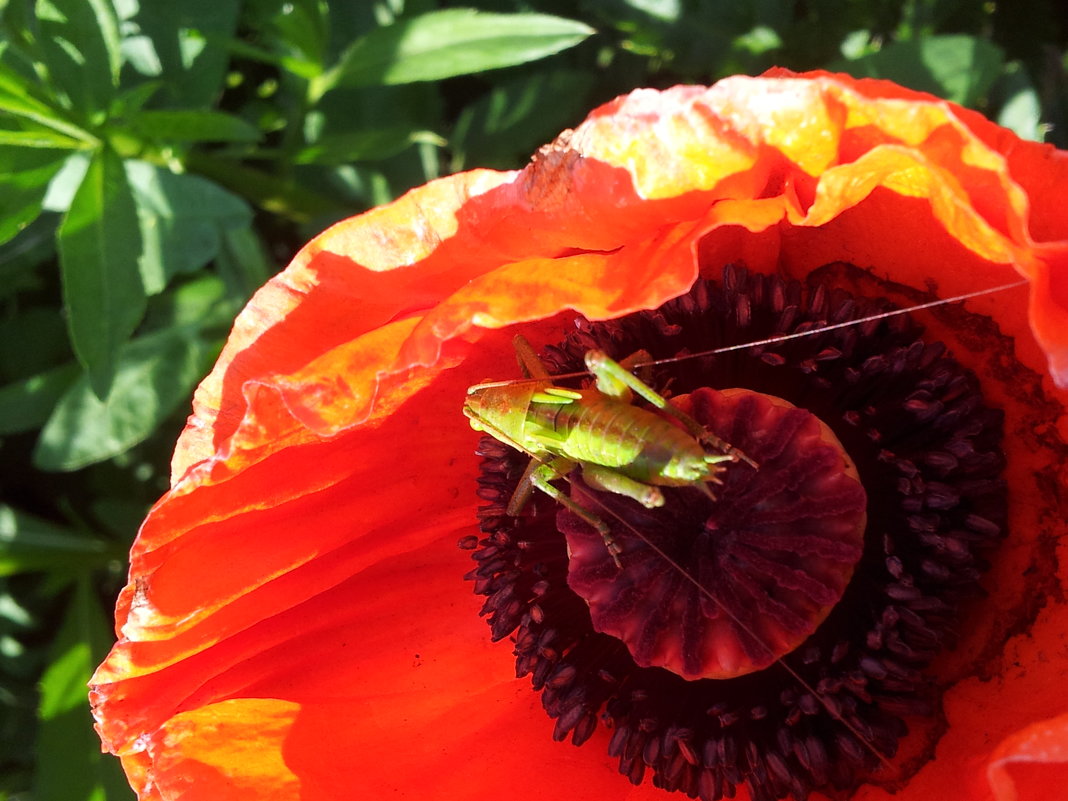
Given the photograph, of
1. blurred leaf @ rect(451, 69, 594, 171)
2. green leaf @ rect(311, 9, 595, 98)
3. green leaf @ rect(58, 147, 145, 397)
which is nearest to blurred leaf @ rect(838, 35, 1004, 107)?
green leaf @ rect(311, 9, 595, 98)

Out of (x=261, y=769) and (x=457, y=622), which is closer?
(x=261, y=769)

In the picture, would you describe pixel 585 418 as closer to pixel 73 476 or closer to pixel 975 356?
pixel 975 356

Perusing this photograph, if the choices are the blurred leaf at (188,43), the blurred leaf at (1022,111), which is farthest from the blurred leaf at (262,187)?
the blurred leaf at (1022,111)

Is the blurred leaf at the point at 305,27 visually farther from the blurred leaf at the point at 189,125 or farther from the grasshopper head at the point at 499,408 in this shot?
the grasshopper head at the point at 499,408

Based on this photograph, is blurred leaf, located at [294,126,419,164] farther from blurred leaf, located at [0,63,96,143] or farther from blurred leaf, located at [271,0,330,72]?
blurred leaf, located at [0,63,96,143]

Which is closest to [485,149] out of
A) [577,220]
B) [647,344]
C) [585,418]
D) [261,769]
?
[647,344]

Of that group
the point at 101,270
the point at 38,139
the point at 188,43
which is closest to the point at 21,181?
the point at 38,139
